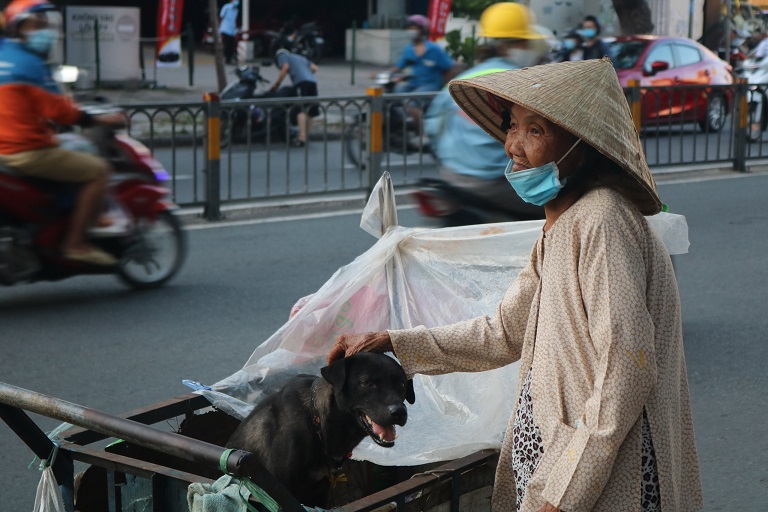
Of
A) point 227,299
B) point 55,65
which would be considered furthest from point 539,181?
point 55,65

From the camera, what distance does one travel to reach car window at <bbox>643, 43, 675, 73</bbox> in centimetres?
1730

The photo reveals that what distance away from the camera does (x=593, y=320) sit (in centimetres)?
218

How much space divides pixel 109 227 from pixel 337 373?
4.77m

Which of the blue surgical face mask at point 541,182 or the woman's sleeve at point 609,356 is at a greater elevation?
the blue surgical face mask at point 541,182

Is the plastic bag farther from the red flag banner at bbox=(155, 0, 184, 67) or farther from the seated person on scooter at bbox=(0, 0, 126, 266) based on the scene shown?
the red flag banner at bbox=(155, 0, 184, 67)

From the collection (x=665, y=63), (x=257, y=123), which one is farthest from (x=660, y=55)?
(x=257, y=123)

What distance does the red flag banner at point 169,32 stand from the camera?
2058 cm

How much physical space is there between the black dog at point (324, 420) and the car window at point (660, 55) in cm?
1510

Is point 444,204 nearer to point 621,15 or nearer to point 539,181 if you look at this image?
point 539,181

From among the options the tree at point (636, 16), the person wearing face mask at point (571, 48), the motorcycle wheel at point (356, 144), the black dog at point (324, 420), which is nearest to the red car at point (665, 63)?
the person wearing face mask at point (571, 48)

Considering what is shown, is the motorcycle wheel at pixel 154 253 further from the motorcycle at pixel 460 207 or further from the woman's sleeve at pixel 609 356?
the woman's sleeve at pixel 609 356

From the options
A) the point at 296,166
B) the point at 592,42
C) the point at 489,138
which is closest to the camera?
the point at 489,138

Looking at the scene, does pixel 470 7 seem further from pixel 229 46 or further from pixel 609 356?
pixel 609 356

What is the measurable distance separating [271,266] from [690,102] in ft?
22.3
